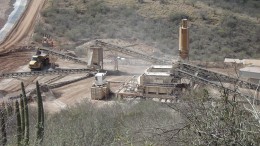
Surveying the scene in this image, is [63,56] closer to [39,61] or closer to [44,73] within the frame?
[39,61]

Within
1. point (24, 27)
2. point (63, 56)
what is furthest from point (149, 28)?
point (63, 56)

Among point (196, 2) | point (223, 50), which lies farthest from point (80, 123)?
point (196, 2)

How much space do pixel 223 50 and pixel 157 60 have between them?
12.6 metres

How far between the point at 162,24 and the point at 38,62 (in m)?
20.5

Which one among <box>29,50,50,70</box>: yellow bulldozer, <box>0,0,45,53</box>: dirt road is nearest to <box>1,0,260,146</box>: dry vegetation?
<box>0,0,45,53</box>: dirt road

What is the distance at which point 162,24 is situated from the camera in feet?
175

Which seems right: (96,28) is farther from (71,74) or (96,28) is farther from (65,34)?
(71,74)

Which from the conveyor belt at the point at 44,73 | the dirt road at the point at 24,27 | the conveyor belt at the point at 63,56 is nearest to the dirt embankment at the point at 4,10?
the dirt road at the point at 24,27

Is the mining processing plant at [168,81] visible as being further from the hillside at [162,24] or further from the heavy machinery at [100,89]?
the hillside at [162,24]

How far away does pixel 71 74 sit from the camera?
37.4 m

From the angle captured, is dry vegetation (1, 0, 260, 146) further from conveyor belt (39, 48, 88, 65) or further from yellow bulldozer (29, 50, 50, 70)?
yellow bulldozer (29, 50, 50, 70)

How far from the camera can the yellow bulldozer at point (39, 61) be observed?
120 feet

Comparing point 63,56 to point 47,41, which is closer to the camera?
point 63,56

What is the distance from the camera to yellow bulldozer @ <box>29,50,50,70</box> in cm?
3656
